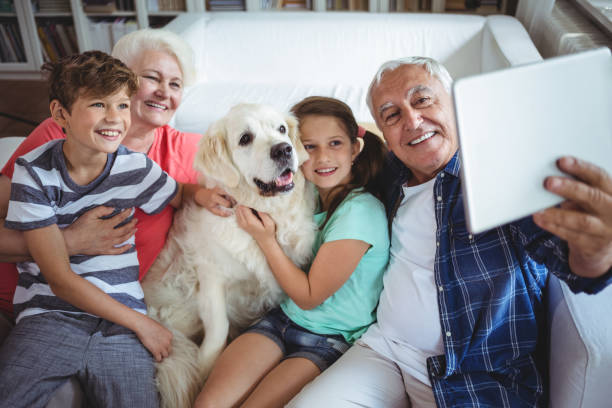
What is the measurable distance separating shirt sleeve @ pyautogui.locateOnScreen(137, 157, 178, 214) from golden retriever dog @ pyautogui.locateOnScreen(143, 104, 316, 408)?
0.38 feet

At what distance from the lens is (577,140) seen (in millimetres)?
739

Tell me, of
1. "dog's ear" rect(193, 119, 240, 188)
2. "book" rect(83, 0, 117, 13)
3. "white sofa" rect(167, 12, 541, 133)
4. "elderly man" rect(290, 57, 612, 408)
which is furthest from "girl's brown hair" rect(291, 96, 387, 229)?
"book" rect(83, 0, 117, 13)

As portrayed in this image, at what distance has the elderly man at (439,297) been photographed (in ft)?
3.76

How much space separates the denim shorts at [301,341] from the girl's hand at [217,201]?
41 centimetres

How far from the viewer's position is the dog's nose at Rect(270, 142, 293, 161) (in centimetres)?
139

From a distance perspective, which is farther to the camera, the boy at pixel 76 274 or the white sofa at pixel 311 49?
the white sofa at pixel 311 49

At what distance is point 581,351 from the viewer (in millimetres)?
990

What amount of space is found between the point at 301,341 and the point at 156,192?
27.7 inches

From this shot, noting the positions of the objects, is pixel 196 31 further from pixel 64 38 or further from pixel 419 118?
pixel 419 118

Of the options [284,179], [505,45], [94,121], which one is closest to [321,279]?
[284,179]

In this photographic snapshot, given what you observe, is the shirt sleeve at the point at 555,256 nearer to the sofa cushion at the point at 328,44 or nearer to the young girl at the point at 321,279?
the young girl at the point at 321,279

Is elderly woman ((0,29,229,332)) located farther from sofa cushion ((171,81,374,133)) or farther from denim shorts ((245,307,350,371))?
sofa cushion ((171,81,374,133))

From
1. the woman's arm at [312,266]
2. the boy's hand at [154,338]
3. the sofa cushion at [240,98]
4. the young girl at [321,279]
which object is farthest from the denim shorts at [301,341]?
the sofa cushion at [240,98]

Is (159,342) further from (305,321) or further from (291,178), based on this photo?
(291,178)
